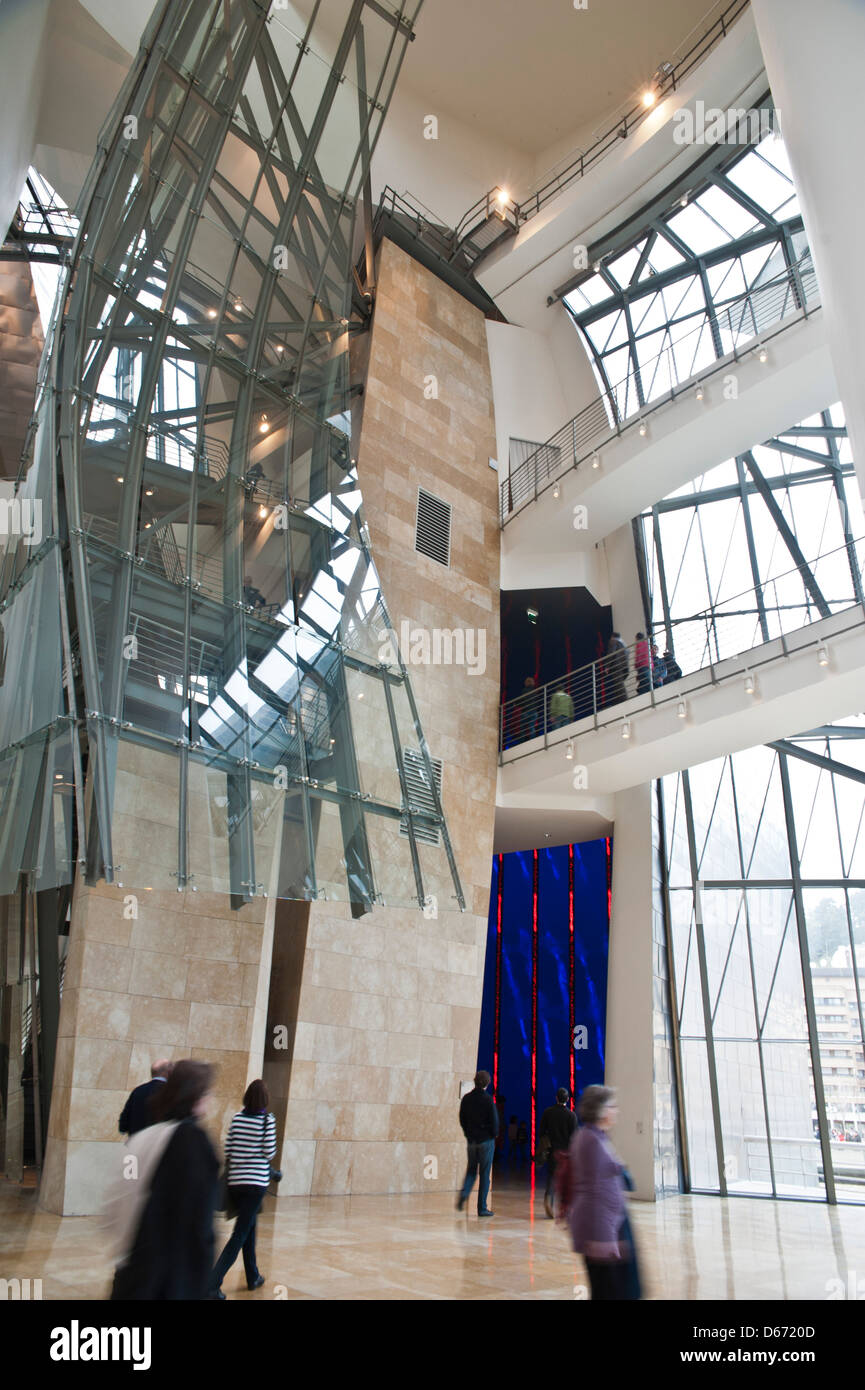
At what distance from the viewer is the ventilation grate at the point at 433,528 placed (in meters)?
16.8

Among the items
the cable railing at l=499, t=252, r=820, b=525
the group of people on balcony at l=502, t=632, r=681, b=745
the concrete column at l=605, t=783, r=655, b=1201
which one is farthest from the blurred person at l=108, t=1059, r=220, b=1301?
the cable railing at l=499, t=252, r=820, b=525

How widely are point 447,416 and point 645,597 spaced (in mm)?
5707

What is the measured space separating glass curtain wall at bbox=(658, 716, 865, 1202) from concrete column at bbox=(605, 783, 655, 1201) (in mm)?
1253

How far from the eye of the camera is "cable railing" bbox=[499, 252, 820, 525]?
1591 cm

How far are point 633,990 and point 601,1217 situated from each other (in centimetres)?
1240

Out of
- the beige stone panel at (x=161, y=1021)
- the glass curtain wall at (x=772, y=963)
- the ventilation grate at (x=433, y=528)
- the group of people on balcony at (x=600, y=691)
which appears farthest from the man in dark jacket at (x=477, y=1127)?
the ventilation grate at (x=433, y=528)

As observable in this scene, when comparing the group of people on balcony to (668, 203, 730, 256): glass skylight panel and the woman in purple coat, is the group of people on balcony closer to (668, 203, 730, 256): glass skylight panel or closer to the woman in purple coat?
(668, 203, 730, 256): glass skylight panel

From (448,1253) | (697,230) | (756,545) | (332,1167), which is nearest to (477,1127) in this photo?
(448,1253)

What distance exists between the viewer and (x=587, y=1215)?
3.89 metres

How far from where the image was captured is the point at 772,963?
54.8ft

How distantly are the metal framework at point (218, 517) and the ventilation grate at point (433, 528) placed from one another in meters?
2.73

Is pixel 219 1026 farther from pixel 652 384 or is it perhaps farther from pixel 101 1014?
pixel 652 384

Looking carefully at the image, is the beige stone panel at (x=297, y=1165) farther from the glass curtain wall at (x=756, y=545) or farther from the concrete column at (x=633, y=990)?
the glass curtain wall at (x=756, y=545)

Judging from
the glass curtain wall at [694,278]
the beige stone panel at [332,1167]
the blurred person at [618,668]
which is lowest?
the beige stone panel at [332,1167]
